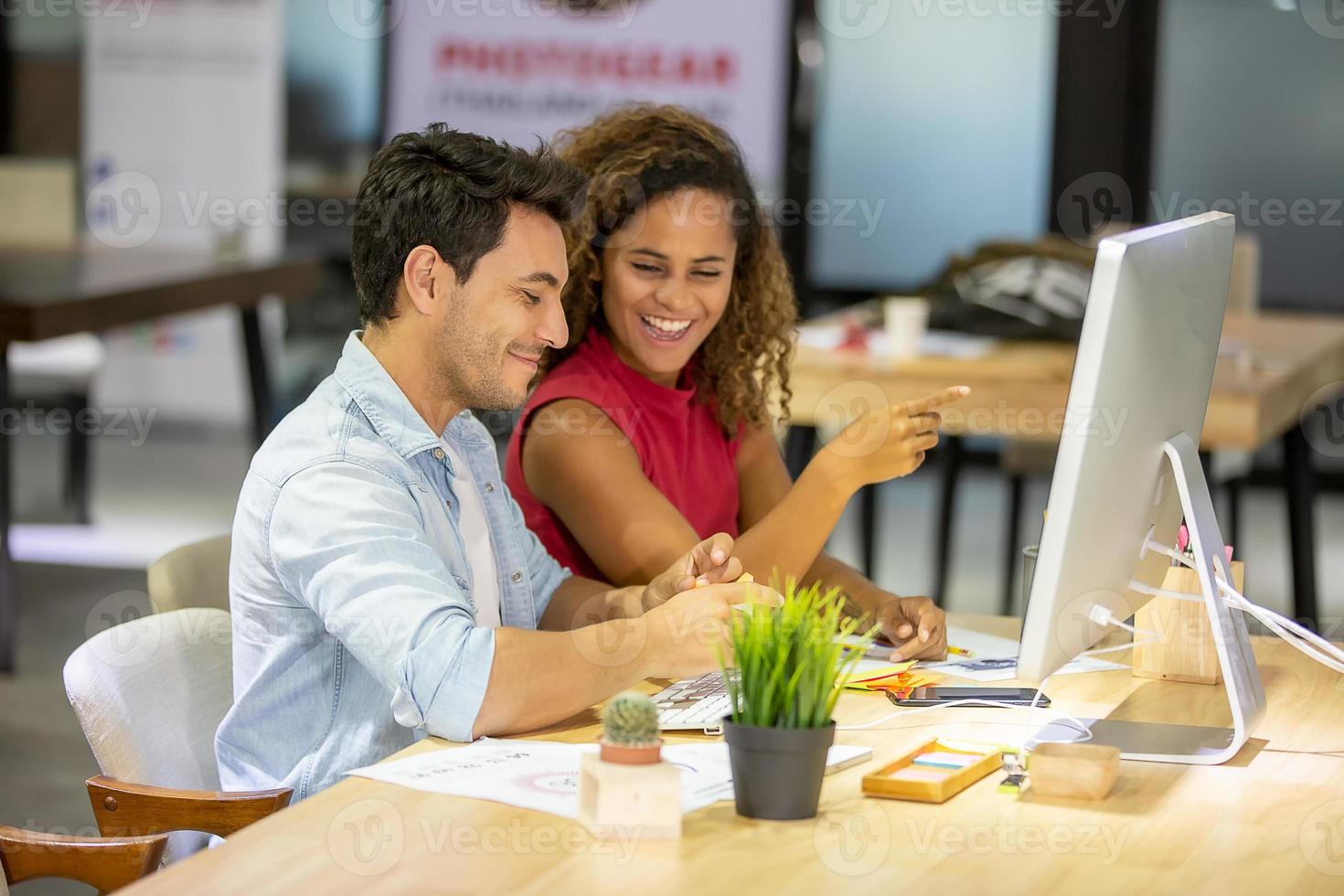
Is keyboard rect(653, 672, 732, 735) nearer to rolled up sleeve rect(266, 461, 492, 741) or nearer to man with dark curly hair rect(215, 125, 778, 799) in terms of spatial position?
man with dark curly hair rect(215, 125, 778, 799)

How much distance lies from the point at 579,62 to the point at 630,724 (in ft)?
19.5

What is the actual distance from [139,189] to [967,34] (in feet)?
11.6

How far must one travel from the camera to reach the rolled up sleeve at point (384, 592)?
156cm

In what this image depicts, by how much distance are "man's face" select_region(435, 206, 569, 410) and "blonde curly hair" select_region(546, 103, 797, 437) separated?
238 mm

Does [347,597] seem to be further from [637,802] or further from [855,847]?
[855,847]

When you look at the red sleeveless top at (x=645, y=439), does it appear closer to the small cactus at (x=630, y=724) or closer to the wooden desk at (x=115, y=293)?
the small cactus at (x=630, y=724)

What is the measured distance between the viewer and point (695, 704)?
1745 mm

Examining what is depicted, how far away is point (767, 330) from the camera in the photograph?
98.7 inches

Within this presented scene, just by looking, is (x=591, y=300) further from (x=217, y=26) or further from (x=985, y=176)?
(x=217, y=26)

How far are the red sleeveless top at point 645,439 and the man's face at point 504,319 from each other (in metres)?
0.41

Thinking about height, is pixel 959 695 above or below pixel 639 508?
below

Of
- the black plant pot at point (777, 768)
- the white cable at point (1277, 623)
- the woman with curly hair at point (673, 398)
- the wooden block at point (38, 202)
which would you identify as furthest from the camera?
the wooden block at point (38, 202)

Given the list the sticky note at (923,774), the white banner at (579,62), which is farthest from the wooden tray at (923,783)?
the white banner at (579,62)

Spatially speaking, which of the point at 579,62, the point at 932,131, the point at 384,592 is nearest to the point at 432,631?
the point at 384,592
